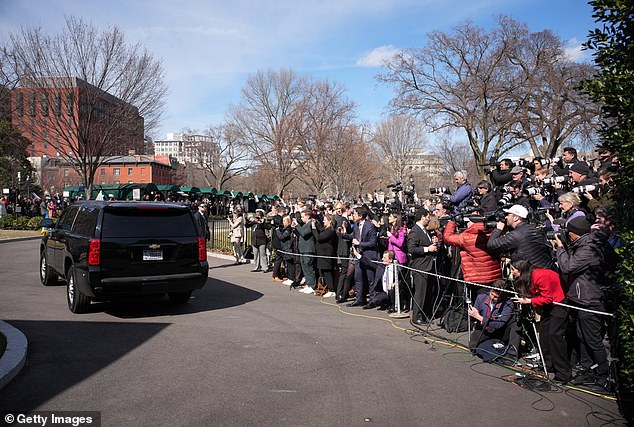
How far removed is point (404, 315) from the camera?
31.0ft

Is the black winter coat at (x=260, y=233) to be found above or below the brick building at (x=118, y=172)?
below

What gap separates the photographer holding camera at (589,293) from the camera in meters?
5.84

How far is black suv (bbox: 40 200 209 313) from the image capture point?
8.43 metres

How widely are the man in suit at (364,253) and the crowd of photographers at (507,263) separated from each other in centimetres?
2

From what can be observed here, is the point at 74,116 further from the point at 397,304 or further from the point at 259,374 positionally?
the point at 259,374

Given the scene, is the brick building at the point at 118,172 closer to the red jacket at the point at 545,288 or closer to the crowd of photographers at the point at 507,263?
the crowd of photographers at the point at 507,263

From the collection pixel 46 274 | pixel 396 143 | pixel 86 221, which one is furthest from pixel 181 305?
pixel 396 143

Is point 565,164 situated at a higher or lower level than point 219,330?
higher

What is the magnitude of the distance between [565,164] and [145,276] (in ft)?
27.5

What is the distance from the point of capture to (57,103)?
84.6 feet

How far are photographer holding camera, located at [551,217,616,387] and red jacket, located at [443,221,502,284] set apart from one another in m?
1.51

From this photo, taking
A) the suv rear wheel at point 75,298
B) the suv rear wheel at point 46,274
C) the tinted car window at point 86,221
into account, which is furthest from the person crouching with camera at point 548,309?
the suv rear wheel at point 46,274

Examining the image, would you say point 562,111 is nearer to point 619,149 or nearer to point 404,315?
point 404,315

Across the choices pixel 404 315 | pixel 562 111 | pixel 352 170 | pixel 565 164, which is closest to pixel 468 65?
pixel 562 111
